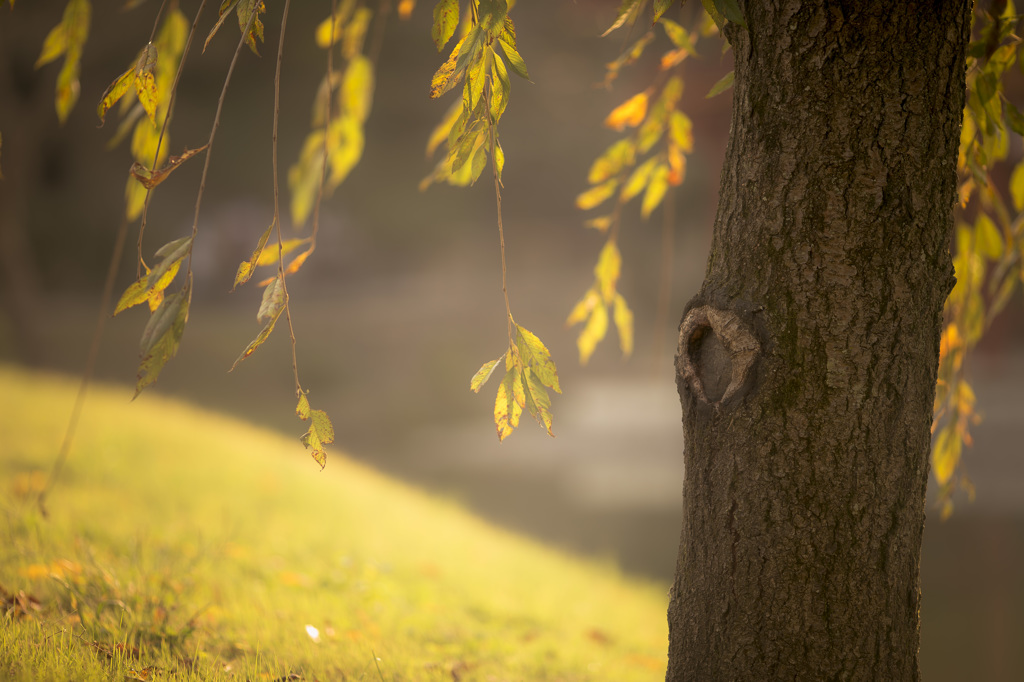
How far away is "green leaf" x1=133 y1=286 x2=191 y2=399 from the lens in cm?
64

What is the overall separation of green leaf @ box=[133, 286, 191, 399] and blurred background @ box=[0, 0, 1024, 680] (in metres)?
2.43

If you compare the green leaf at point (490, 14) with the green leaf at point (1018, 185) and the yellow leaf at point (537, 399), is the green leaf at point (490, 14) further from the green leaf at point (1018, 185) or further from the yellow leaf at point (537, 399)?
the green leaf at point (1018, 185)

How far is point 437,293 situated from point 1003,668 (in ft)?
Result: 27.8

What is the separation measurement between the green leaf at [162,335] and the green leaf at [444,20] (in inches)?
14.8

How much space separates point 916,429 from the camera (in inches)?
31.1

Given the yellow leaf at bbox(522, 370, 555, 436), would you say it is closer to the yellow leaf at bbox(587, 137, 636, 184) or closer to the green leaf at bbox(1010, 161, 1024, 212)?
the yellow leaf at bbox(587, 137, 636, 184)

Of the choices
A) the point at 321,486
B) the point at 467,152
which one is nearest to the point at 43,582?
the point at 467,152

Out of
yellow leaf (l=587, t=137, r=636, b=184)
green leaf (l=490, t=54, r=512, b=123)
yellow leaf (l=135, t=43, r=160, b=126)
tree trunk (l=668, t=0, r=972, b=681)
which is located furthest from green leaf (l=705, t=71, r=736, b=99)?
yellow leaf (l=135, t=43, r=160, b=126)

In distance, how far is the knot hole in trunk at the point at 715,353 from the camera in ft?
2.60

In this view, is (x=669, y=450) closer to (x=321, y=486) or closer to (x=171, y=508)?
(x=321, y=486)

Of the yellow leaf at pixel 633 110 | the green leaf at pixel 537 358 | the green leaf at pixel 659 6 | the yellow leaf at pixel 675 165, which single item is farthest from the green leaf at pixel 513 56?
the yellow leaf at pixel 675 165

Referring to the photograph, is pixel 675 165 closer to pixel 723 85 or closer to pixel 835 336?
pixel 723 85

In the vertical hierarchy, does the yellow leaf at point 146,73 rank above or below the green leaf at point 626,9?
below

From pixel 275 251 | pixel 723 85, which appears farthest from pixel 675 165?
pixel 275 251
